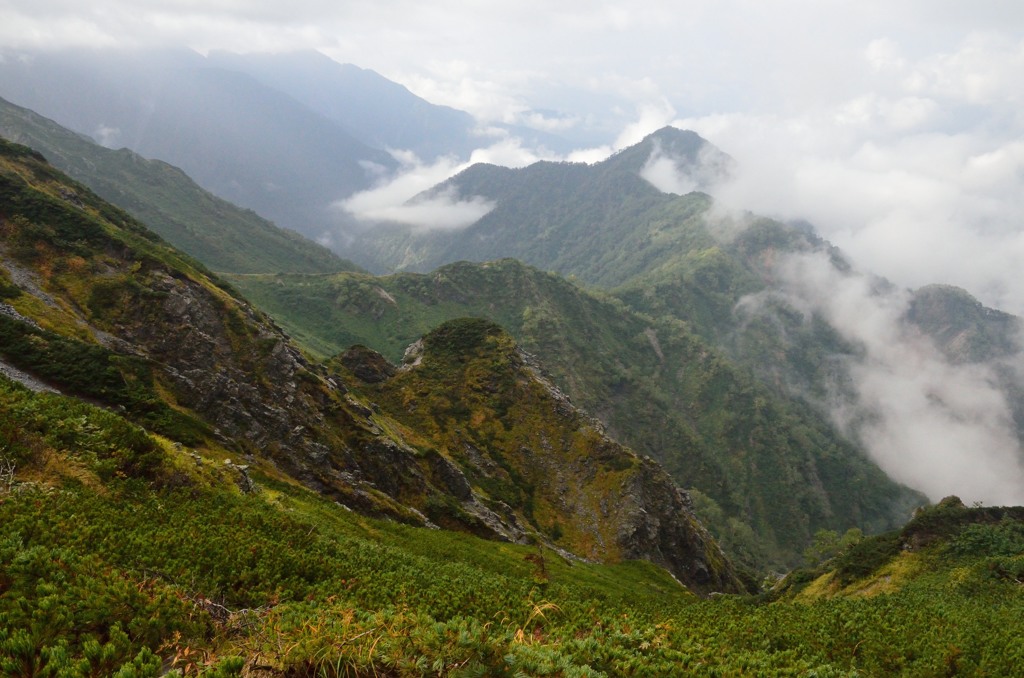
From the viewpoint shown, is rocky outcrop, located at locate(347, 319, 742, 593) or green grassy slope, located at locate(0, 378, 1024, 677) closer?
green grassy slope, located at locate(0, 378, 1024, 677)

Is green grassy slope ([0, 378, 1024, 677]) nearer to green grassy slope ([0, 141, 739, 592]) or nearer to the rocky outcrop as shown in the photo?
green grassy slope ([0, 141, 739, 592])

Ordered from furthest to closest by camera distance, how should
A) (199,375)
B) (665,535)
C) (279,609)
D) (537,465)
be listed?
(537,465) → (665,535) → (199,375) → (279,609)

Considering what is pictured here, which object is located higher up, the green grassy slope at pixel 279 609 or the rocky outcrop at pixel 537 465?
the green grassy slope at pixel 279 609

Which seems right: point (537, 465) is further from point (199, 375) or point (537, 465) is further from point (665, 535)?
point (199, 375)

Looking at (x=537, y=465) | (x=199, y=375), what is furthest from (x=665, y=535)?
(x=199, y=375)

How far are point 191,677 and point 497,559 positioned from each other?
34147 millimetres

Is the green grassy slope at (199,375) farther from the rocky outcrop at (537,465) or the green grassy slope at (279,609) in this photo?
the green grassy slope at (279,609)

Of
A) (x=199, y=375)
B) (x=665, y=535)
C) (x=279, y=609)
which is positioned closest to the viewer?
(x=279, y=609)

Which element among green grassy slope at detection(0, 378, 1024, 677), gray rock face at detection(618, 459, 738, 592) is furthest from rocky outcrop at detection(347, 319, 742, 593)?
green grassy slope at detection(0, 378, 1024, 677)

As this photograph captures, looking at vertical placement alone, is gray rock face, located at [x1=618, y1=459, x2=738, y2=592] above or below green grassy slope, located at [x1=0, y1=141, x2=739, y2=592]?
below

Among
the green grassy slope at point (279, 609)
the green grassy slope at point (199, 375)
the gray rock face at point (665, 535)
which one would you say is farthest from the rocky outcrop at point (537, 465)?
the green grassy slope at point (279, 609)

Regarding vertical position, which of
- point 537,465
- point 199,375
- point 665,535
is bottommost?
point 665,535

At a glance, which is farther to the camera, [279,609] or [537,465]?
[537,465]

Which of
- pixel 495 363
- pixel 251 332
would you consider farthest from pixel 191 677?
pixel 495 363
